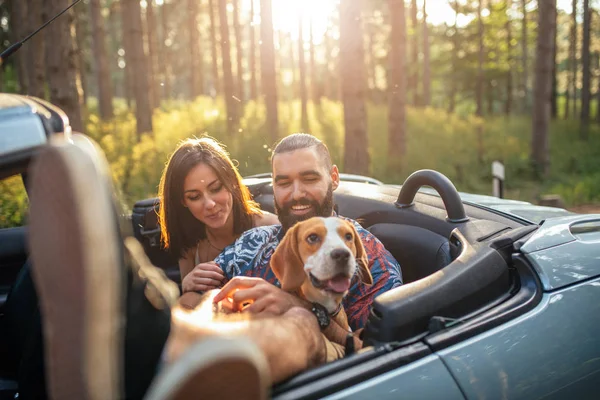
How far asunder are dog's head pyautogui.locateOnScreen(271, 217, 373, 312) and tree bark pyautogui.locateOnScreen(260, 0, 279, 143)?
5.76 metres

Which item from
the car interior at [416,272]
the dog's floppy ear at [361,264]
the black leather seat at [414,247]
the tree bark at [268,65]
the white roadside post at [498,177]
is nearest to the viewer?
the car interior at [416,272]

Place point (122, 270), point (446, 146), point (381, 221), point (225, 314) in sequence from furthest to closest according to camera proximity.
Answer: point (446, 146) → point (381, 221) → point (225, 314) → point (122, 270)

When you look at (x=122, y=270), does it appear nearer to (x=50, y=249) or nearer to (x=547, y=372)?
(x=50, y=249)

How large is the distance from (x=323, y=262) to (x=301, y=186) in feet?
2.25

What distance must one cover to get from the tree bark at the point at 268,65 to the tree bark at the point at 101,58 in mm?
8003


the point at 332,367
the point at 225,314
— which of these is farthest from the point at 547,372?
the point at 225,314

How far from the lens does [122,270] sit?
1.30 meters

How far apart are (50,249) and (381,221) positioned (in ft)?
7.99

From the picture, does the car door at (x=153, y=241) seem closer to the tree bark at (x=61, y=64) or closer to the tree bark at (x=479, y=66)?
the tree bark at (x=61, y=64)

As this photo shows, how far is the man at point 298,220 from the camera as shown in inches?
105

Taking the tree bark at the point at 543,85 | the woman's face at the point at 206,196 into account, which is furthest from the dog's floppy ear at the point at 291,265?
the tree bark at the point at 543,85

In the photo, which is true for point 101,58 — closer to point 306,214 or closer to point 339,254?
point 306,214

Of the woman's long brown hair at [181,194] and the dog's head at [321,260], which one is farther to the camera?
the woman's long brown hair at [181,194]

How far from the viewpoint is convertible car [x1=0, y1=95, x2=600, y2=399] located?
167 centimetres
